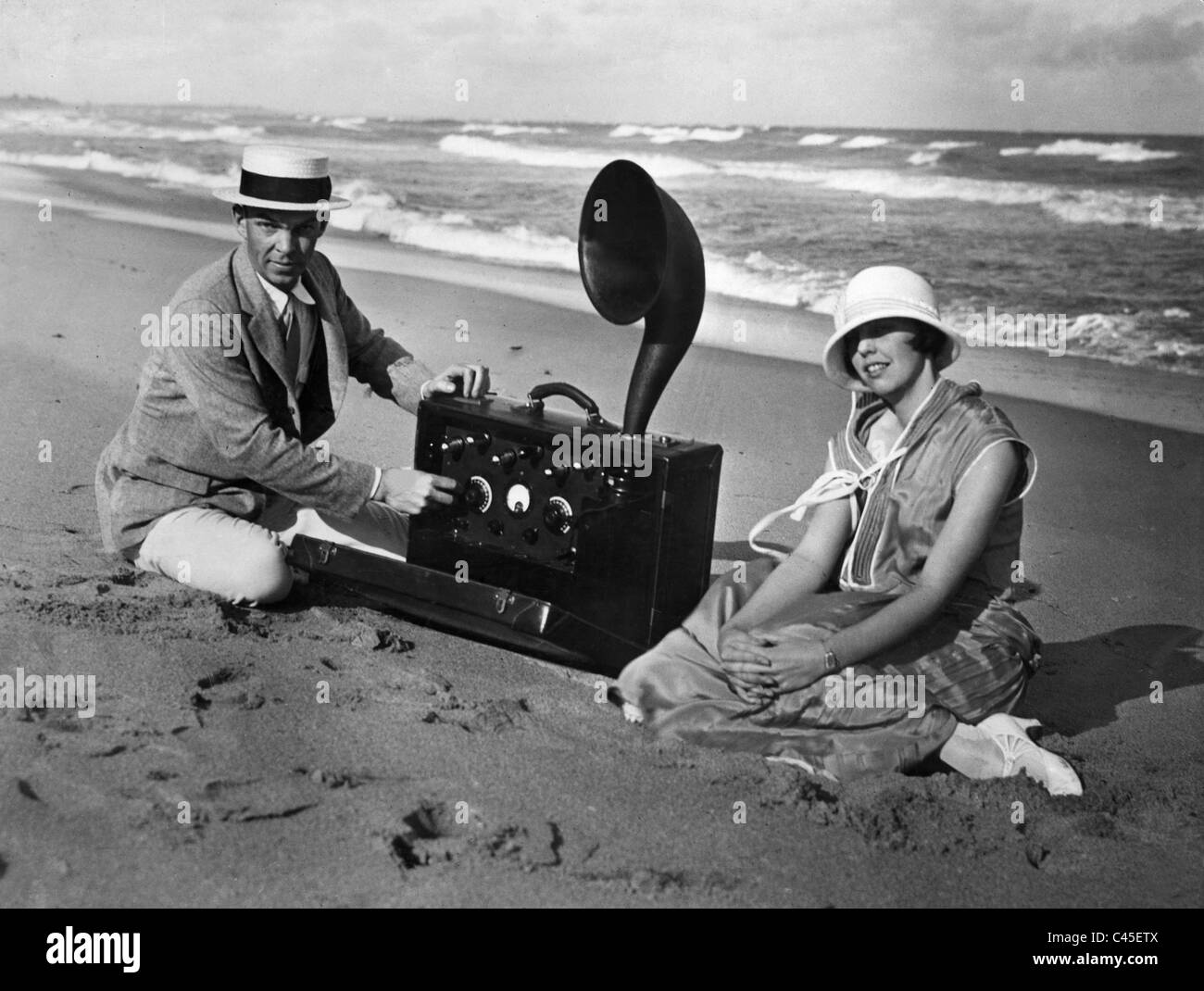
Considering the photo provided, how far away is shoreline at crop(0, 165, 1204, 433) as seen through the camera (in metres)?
6.80

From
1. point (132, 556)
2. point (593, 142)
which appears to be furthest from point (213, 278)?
point (593, 142)

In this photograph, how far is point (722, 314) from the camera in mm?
8727

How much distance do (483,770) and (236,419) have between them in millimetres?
1252

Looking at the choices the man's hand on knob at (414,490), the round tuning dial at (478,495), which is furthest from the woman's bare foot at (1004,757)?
the man's hand on knob at (414,490)

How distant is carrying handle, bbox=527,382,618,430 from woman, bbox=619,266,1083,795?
20.8 inches

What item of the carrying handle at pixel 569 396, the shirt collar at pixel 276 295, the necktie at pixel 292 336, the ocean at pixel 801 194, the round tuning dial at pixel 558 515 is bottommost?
the round tuning dial at pixel 558 515

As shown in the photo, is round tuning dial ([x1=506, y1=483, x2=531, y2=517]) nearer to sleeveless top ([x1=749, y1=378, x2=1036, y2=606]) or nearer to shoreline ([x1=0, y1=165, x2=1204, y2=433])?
sleeveless top ([x1=749, y1=378, x2=1036, y2=606])

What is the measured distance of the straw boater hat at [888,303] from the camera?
2.94 meters

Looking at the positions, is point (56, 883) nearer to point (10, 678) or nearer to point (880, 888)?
point (10, 678)

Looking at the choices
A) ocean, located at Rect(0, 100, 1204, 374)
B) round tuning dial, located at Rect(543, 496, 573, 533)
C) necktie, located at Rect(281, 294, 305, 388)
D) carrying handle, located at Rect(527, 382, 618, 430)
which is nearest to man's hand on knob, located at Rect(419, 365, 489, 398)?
carrying handle, located at Rect(527, 382, 618, 430)

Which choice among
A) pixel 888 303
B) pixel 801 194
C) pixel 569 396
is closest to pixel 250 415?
pixel 569 396

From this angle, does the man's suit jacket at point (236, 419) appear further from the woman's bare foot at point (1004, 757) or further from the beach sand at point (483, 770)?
the woman's bare foot at point (1004, 757)

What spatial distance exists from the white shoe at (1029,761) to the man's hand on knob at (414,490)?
142 centimetres

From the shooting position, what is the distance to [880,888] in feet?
8.07
